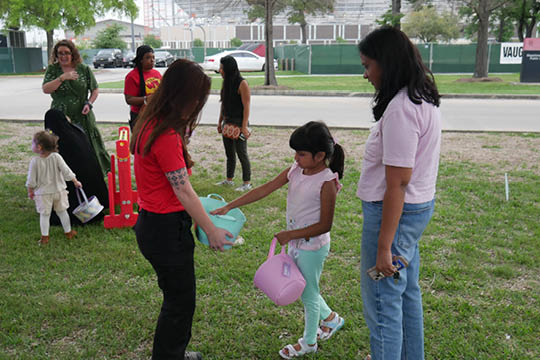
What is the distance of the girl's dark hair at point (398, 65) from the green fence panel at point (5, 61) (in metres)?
40.1

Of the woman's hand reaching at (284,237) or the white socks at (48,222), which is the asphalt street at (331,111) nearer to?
the white socks at (48,222)

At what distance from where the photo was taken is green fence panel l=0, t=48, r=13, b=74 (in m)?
36.3

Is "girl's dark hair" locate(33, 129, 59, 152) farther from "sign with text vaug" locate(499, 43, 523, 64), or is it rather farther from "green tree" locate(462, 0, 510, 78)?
"sign with text vaug" locate(499, 43, 523, 64)

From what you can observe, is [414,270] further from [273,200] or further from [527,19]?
[527,19]

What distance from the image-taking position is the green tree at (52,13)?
33.4 m

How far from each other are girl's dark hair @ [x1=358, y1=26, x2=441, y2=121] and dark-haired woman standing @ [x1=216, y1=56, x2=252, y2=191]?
13.5 ft

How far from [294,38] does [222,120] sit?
3648 inches

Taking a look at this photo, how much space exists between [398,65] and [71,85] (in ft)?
14.7

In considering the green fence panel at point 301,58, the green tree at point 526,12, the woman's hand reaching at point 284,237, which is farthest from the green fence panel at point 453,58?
the woman's hand reaching at point 284,237

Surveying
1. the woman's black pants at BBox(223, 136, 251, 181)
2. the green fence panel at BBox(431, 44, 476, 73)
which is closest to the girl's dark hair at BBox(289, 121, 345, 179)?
the woman's black pants at BBox(223, 136, 251, 181)

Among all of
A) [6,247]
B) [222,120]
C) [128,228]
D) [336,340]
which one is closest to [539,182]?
[222,120]

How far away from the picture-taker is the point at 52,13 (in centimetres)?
3359

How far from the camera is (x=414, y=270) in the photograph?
8.29 feet

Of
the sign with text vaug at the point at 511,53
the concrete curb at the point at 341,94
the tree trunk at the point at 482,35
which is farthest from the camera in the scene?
the sign with text vaug at the point at 511,53
